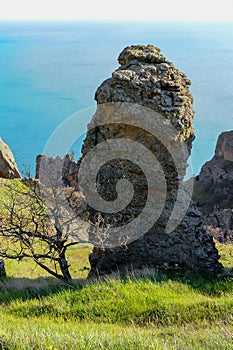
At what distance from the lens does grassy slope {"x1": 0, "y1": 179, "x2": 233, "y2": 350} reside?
16.7ft

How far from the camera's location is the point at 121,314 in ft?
24.5

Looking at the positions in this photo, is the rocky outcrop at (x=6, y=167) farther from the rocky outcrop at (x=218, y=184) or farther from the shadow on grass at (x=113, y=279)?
the shadow on grass at (x=113, y=279)

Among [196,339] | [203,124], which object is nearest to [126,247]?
[196,339]

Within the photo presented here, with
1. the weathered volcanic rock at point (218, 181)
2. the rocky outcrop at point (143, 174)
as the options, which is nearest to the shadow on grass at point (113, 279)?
the rocky outcrop at point (143, 174)

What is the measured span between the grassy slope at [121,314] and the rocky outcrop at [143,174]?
138 cm

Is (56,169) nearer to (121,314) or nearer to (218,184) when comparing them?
(121,314)

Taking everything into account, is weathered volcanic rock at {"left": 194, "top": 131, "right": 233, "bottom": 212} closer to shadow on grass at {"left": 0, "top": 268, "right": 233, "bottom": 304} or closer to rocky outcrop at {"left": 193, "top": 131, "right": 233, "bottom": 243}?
rocky outcrop at {"left": 193, "top": 131, "right": 233, "bottom": 243}

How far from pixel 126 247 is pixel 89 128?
3.61 m

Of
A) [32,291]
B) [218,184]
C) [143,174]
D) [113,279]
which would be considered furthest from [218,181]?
[32,291]

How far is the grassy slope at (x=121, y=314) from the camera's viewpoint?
5090 millimetres

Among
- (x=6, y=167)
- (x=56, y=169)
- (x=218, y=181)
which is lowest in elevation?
(x=218, y=181)

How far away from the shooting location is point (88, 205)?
1156cm

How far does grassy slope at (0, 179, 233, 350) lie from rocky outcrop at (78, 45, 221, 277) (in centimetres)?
138

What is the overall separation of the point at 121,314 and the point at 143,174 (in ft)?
14.9
